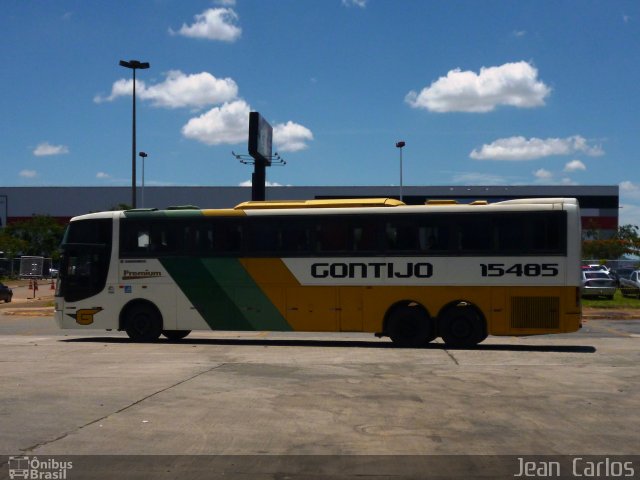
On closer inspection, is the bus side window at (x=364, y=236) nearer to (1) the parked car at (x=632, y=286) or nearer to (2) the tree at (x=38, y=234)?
(1) the parked car at (x=632, y=286)

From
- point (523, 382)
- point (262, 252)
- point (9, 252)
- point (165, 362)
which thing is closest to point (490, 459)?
point (523, 382)

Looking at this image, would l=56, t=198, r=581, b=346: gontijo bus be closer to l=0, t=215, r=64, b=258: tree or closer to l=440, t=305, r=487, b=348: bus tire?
Result: l=440, t=305, r=487, b=348: bus tire

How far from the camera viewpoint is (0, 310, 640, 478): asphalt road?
7988 millimetres

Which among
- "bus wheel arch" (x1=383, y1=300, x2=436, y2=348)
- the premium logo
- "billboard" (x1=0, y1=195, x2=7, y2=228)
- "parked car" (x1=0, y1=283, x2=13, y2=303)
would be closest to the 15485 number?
"bus wheel arch" (x1=383, y1=300, x2=436, y2=348)

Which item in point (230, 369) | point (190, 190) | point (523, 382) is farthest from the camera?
point (190, 190)

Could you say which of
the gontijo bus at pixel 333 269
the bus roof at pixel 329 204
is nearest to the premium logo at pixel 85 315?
the gontijo bus at pixel 333 269

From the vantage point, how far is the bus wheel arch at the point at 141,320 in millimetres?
20203

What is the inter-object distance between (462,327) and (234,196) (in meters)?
84.9

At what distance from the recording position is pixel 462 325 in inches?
723

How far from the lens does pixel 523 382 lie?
1240cm

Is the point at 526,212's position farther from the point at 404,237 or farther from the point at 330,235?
the point at 330,235

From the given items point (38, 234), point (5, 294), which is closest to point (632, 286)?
point (5, 294)

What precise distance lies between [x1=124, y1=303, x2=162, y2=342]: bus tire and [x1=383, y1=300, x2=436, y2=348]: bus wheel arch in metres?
5.81

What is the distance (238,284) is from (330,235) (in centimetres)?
257
